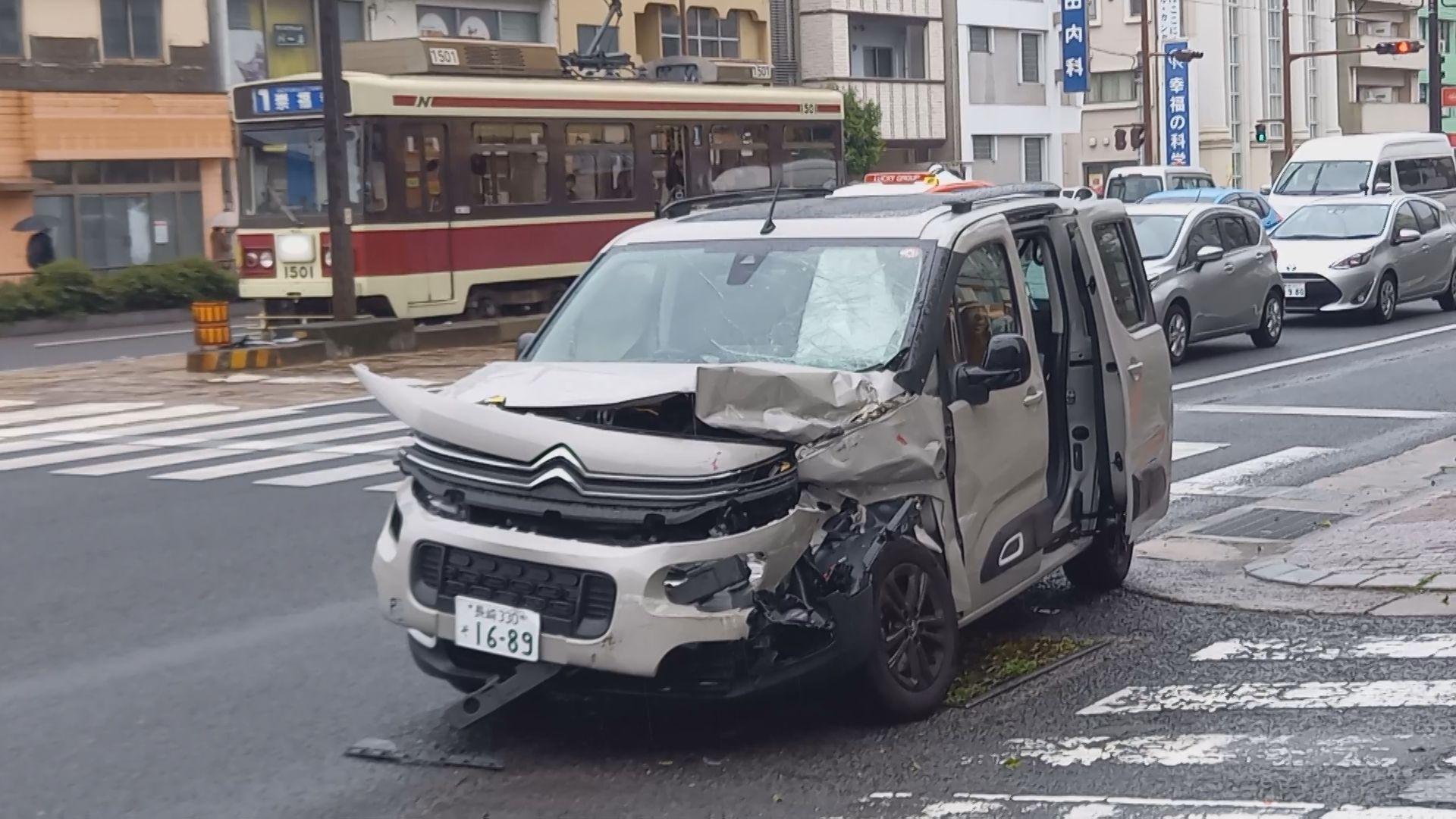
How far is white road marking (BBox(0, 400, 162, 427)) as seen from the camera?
689 inches

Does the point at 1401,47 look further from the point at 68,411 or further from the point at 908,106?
the point at 68,411

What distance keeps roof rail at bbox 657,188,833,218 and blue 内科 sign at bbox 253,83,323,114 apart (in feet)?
49.9

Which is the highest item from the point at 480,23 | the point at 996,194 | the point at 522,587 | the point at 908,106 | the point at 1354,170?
the point at 480,23

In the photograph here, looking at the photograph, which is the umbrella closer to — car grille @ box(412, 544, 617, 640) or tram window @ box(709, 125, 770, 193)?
tram window @ box(709, 125, 770, 193)

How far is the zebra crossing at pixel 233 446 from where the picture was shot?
42.4 feet

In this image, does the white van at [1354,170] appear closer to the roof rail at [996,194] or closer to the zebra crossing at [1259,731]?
the roof rail at [996,194]

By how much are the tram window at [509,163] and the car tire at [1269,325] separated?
937cm

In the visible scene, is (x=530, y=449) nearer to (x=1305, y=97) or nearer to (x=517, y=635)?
(x=517, y=635)

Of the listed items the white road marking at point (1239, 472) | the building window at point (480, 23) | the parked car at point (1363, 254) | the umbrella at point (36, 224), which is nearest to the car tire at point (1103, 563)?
the white road marking at point (1239, 472)

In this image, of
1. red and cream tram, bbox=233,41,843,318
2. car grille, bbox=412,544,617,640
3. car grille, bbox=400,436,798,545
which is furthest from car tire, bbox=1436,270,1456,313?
car grille, bbox=412,544,617,640

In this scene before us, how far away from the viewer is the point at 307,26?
134ft

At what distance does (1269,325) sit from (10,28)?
24842mm

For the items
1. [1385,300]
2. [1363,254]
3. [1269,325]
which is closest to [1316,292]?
[1363,254]

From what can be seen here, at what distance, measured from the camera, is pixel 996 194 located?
7.75 m
